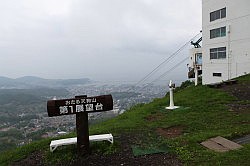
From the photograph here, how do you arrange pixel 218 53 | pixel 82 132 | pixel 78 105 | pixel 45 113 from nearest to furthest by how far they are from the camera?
pixel 78 105 < pixel 82 132 < pixel 218 53 < pixel 45 113

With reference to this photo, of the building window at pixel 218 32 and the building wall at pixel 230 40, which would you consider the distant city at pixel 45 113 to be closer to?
the building wall at pixel 230 40

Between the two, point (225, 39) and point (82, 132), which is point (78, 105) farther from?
point (225, 39)

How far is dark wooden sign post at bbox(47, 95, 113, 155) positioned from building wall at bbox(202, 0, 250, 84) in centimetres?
1905

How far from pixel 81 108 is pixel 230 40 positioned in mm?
21151

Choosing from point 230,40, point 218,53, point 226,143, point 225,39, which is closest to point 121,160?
point 226,143

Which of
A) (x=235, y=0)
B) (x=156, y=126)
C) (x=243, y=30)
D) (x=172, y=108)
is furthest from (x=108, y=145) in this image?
(x=235, y=0)

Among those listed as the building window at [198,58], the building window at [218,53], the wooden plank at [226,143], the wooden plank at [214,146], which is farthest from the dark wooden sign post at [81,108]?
the building window at [198,58]

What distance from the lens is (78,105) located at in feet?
20.6

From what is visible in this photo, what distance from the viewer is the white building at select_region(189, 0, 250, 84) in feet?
73.3

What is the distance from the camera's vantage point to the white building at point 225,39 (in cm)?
2233

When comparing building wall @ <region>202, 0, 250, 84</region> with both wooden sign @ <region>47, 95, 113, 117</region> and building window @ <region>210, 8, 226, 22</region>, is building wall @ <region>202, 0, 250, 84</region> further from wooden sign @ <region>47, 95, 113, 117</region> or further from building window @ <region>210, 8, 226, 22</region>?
wooden sign @ <region>47, 95, 113, 117</region>

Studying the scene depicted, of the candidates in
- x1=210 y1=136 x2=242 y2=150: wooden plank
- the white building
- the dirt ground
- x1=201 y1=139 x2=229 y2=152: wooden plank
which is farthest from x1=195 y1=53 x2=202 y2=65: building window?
the dirt ground

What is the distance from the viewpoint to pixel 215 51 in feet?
86.9

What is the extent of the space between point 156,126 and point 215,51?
65.2 feet
